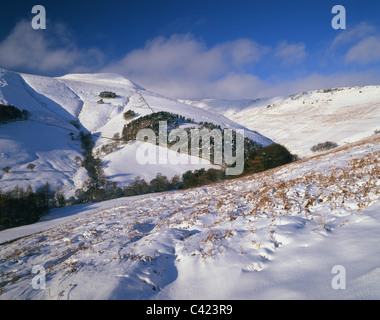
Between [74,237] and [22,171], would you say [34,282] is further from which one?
[22,171]

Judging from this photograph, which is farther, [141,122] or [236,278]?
[141,122]

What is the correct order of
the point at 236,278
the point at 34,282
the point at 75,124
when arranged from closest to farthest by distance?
the point at 236,278
the point at 34,282
the point at 75,124

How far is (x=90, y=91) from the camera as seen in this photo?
12238 cm

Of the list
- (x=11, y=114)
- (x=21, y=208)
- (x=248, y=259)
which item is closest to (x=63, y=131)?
(x=11, y=114)

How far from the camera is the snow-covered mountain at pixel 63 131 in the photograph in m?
48.8

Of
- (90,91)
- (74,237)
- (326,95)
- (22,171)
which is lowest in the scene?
(74,237)

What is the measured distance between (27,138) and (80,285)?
3270 inches

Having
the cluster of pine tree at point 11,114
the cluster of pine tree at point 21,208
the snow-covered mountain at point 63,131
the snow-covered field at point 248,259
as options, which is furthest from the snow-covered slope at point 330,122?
the cluster of pine tree at point 11,114

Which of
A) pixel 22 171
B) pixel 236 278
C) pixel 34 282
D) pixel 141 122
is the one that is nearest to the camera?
pixel 236 278

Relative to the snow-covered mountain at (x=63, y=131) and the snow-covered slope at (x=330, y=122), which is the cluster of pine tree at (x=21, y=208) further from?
the snow-covered slope at (x=330, y=122)

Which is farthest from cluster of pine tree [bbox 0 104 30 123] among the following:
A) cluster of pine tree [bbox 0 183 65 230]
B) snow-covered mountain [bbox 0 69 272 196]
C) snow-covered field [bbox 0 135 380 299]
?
snow-covered field [bbox 0 135 380 299]
